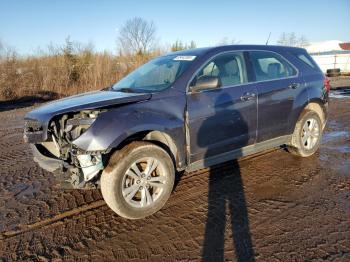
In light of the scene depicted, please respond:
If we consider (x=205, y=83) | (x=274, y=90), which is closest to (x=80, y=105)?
(x=205, y=83)

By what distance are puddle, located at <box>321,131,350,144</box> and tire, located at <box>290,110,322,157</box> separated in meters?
1.01

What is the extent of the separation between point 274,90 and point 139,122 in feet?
7.82

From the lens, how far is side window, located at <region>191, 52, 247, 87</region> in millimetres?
4254

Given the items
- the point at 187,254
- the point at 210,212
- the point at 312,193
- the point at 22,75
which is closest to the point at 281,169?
the point at 312,193

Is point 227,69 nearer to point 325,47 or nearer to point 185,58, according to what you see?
point 185,58

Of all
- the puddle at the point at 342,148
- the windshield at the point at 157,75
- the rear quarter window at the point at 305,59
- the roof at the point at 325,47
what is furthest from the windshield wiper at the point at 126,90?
the roof at the point at 325,47

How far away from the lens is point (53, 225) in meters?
3.60

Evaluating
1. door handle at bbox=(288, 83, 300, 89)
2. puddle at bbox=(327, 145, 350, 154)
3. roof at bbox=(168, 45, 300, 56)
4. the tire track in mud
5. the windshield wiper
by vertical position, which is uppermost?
roof at bbox=(168, 45, 300, 56)

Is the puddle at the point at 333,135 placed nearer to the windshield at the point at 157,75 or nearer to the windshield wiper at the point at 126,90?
the windshield at the point at 157,75

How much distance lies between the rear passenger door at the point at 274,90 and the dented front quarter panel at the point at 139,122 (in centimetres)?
145

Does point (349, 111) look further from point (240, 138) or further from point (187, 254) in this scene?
point (187, 254)

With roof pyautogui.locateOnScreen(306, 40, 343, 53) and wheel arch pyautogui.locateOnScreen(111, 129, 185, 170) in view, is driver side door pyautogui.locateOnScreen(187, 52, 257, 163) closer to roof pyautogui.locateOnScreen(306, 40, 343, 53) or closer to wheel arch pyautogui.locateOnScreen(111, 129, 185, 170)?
wheel arch pyautogui.locateOnScreen(111, 129, 185, 170)

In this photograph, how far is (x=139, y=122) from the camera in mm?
3523

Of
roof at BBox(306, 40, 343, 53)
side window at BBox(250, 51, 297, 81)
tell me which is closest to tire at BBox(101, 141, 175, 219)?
side window at BBox(250, 51, 297, 81)
